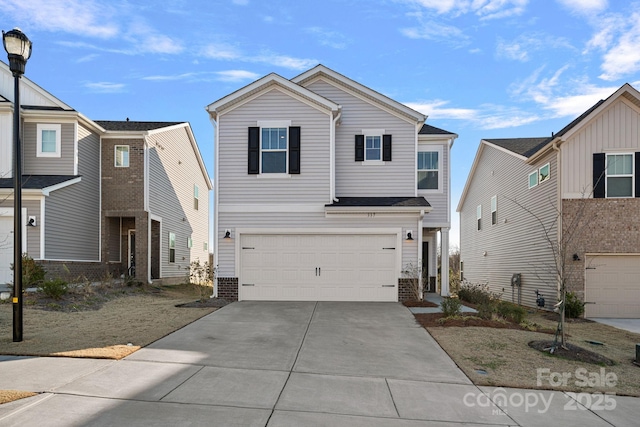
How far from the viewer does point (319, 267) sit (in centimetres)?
1426

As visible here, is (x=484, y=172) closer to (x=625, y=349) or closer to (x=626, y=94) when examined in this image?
(x=626, y=94)

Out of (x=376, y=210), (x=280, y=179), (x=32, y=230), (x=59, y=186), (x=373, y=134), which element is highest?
(x=373, y=134)

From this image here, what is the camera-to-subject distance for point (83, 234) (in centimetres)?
1748

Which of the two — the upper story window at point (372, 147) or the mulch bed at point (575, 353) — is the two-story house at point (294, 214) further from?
the mulch bed at point (575, 353)

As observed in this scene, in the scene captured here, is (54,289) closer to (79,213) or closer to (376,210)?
(79,213)

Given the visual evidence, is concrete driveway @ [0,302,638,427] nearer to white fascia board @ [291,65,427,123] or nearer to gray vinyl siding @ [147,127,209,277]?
white fascia board @ [291,65,427,123]

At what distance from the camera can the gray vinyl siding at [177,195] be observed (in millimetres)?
20047

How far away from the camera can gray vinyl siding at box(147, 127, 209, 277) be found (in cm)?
2005

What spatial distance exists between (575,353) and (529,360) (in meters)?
1.13

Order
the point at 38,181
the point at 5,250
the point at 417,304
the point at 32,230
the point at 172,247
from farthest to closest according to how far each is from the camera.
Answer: the point at 172,247, the point at 38,181, the point at 5,250, the point at 32,230, the point at 417,304

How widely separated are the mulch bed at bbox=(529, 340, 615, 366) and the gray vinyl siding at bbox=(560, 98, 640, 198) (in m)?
6.86

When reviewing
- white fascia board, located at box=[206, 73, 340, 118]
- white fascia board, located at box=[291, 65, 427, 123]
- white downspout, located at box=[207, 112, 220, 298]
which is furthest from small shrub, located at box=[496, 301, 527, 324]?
white downspout, located at box=[207, 112, 220, 298]

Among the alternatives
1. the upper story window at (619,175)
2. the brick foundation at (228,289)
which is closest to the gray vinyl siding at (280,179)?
the brick foundation at (228,289)

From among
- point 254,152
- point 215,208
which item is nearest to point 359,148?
point 254,152
